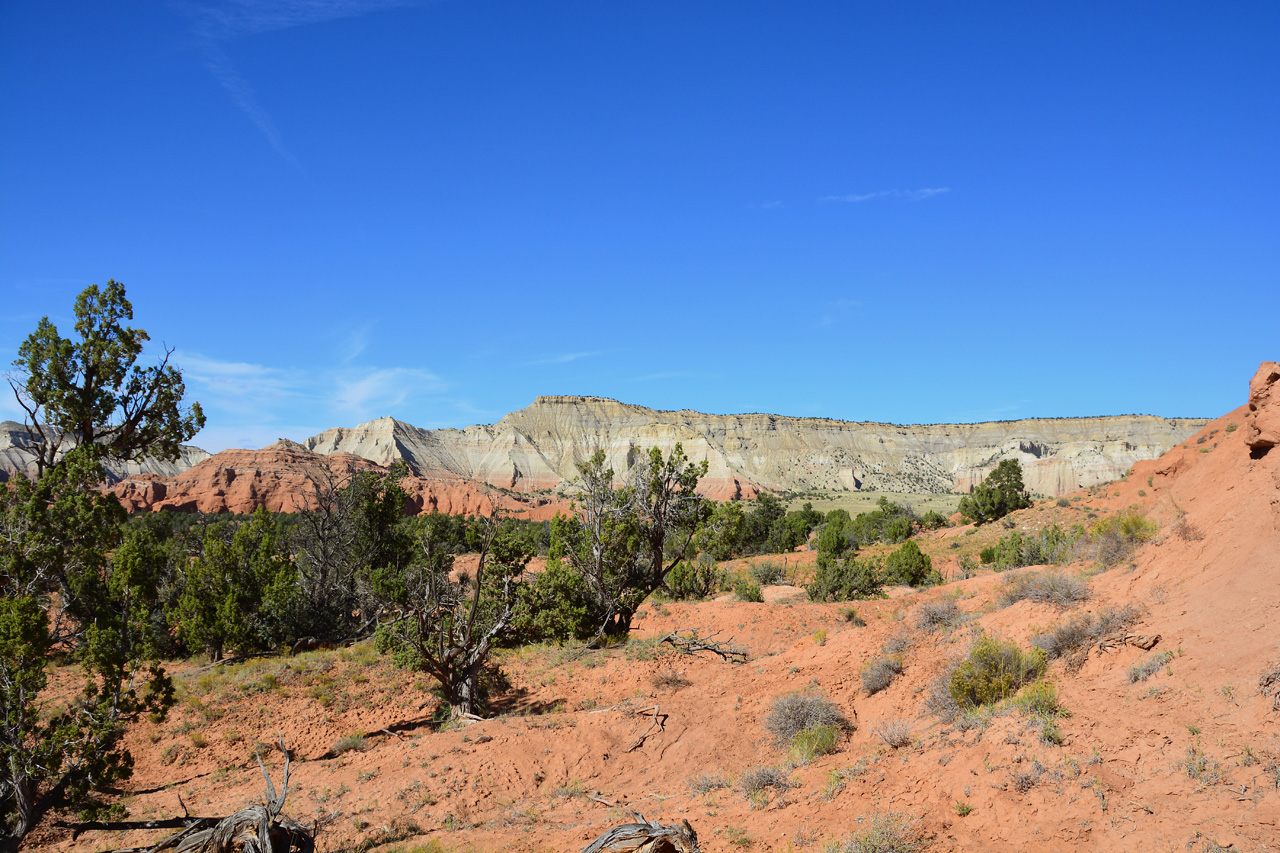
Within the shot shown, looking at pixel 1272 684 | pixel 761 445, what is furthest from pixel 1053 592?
pixel 761 445

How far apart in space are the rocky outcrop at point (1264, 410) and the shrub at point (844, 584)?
12122 mm

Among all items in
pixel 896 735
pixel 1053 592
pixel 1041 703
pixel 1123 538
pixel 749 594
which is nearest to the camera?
pixel 1041 703

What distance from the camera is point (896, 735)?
335 inches

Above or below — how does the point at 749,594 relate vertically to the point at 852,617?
above

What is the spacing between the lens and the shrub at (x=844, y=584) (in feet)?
75.3

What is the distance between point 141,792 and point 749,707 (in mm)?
10174

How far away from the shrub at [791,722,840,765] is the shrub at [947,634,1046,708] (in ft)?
5.62

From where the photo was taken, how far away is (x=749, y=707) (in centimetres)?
1161

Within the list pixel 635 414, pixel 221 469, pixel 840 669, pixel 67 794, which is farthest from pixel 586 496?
pixel 635 414

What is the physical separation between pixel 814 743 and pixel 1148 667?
410 centimetres

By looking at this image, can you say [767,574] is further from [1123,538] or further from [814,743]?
[814,743]

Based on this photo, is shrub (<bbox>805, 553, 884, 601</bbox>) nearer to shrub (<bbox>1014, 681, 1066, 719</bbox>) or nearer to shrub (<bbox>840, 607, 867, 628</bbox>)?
shrub (<bbox>840, 607, 867, 628</bbox>)

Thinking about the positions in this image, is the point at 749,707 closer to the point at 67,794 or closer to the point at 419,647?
the point at 419,647

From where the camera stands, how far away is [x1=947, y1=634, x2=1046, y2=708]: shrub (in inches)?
345
